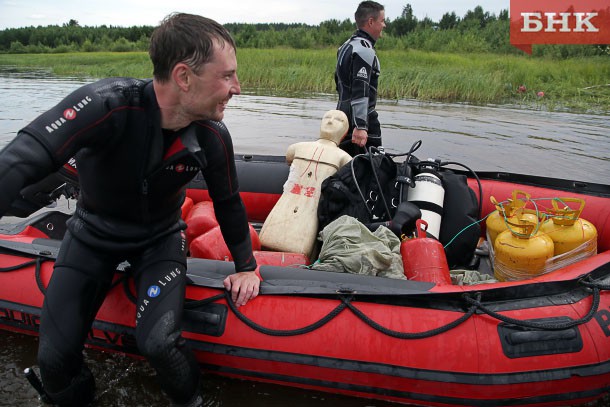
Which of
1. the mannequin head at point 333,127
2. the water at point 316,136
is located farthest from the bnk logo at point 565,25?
the mannequin head at point 333,127

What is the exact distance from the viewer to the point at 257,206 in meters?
4.28

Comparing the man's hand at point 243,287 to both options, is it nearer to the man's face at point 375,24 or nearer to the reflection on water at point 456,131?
the man's face at point 375,24

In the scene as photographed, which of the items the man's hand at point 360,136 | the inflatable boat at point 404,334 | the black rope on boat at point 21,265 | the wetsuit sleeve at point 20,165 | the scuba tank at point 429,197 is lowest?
the inflatable boat at point 404,334

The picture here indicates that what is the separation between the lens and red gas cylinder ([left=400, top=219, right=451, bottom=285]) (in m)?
2.97

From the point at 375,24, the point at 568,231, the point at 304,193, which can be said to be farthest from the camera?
the point at 375,24

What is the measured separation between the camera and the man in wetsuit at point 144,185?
192 centimetres

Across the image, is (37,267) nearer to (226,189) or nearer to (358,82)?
(226,189)

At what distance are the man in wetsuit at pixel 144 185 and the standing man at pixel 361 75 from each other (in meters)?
2.34

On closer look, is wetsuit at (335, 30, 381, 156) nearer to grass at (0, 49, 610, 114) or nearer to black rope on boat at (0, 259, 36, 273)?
black rope on boat at (0, 259, 36, 273)

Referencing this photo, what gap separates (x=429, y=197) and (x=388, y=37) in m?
22.9

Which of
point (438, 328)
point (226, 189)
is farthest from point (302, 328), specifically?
point (226, 189)

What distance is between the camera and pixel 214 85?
1.98 m

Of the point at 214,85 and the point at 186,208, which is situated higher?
the point at 214,85

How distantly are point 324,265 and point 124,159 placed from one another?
1333 mm
